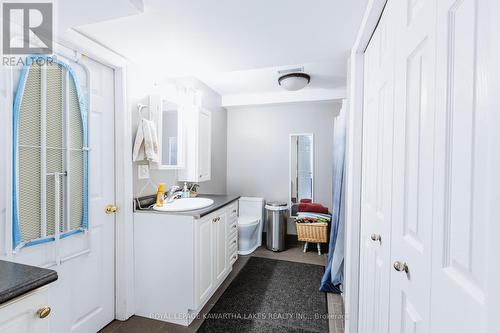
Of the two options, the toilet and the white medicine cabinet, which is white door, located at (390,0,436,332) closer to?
the white medicine cabinet

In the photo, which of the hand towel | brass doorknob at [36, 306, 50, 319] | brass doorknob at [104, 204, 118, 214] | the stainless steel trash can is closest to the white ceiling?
the hand towel

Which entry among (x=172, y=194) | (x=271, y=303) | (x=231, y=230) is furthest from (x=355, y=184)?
(x=172, y=194)

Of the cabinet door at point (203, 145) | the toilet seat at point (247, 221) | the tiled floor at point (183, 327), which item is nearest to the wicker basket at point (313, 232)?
the toilet seat at point (247, 221)

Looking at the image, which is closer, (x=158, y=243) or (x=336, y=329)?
(x=336, y=329)

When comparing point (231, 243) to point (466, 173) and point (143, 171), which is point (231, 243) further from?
point (466, 173)

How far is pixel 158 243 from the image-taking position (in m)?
1.85

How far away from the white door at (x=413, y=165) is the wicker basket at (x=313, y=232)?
2.13 meters

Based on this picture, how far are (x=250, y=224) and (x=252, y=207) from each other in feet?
1.57

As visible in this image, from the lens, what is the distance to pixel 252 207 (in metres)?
A: 3.54

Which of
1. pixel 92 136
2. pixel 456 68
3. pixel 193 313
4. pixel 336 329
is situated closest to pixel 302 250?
pixel 336 329

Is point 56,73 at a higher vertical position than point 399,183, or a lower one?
higher

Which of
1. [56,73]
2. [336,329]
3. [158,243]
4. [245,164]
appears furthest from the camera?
[245,164]

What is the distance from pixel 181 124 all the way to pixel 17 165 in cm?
144

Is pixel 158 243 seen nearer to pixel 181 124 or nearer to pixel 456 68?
pixel 181 124
